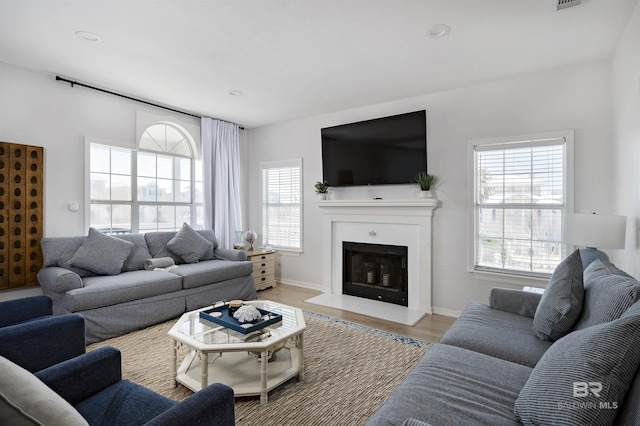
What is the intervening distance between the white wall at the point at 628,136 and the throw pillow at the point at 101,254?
4.62 meters

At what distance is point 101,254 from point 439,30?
3.90 meters

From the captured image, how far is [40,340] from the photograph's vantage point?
175 centimetres

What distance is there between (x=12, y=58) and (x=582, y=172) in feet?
18.3

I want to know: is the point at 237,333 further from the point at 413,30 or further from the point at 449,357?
the point at 413,30

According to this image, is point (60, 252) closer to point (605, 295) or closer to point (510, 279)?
point (605, 295)

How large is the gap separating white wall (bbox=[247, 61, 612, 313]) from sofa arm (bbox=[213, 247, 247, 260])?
101cm

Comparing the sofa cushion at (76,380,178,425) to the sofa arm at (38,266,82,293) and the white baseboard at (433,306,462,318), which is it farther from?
the white baseboard at (433,306,462,318)

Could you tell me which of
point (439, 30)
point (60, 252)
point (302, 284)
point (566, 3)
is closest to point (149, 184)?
point (60, 252)

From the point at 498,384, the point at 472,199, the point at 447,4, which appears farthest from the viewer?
the point at 472,199

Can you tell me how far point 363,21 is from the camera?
7.89 ft

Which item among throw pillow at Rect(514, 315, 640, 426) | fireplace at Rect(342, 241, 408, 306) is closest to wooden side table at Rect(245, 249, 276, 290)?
fireplace at Rect(342, 241, 408, 306)

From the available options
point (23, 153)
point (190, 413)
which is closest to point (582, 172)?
point (190, 413)

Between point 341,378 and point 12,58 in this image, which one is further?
point 12,58

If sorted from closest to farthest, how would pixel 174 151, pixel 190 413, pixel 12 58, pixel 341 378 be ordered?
pixel 190 413 → pixel 341 378 → pixel 12 58 → pixel 174 151
